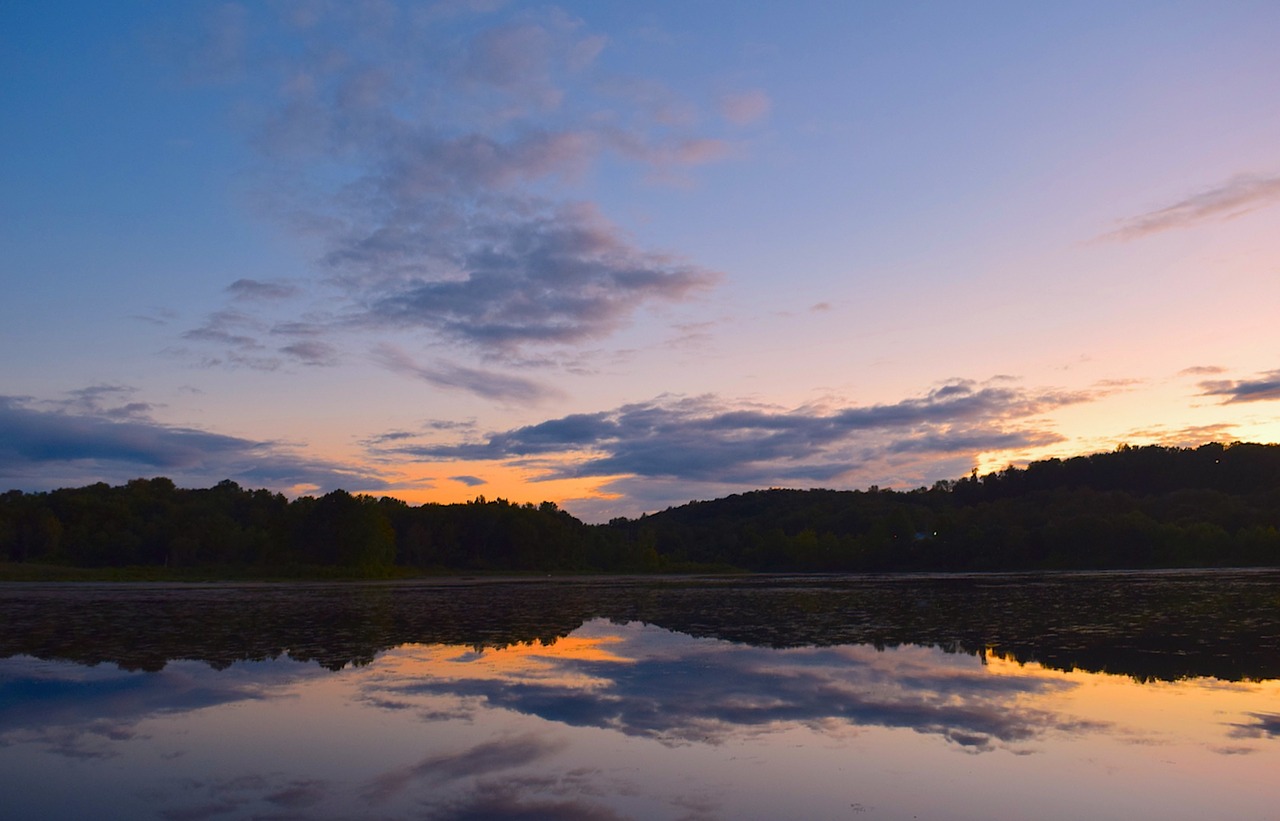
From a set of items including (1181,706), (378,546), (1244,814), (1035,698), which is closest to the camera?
(1244,814)

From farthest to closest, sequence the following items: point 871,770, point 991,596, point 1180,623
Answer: point 991,596 < point 1180,623 < point 871,770

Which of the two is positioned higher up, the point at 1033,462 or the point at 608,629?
the point at 1033,462

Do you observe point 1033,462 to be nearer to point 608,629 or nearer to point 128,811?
point 608,629

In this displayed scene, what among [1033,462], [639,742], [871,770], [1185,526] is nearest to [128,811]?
[639,742]

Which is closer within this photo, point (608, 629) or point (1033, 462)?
point (608, 629)

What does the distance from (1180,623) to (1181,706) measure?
14.2 m

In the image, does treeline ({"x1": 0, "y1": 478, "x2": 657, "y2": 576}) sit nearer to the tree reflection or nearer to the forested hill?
the forested hill

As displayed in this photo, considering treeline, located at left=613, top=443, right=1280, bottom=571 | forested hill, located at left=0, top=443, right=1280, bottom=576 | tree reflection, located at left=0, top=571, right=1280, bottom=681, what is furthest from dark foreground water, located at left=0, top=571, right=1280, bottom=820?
treeline, located at left=613, top=443, right=1280, bottom=571

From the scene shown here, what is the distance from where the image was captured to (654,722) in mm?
13586

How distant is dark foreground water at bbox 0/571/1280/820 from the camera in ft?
31.6

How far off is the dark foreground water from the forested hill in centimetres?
6560

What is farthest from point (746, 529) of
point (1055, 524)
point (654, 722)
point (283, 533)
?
point (654, 722)

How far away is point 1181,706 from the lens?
1378 centimetres

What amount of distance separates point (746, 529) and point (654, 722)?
136760 millimetres
